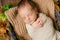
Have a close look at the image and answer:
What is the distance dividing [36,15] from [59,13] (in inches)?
8.0

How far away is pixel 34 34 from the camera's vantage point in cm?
133

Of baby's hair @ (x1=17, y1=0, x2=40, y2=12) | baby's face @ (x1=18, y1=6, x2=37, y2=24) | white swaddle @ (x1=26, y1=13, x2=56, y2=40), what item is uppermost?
baby's hair @ (x1=17, y1=0, x2=40, y2=12)

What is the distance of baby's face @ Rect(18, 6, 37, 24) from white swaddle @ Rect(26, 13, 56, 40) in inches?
2.2

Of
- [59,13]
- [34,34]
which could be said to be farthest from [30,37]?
[59,13]

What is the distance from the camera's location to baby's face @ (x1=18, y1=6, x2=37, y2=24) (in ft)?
4.24

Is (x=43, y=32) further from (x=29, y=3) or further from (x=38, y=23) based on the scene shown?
(x=29, y=3)

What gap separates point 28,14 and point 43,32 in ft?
0.65

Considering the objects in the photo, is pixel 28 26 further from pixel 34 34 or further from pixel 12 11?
pixel 12 11

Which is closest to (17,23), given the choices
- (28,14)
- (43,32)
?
(28,14)

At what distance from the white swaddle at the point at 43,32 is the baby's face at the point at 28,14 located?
6 cm

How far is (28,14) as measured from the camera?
4.27 ft

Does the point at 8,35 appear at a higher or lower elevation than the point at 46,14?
lower

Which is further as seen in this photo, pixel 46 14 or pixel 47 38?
pixel 46 14

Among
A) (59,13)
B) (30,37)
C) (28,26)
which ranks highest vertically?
(59,13)
